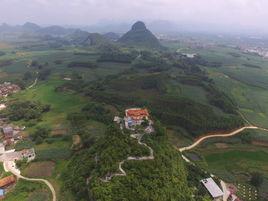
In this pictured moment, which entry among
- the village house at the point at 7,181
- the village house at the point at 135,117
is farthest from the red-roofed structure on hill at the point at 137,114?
the village house at the point at 7,181

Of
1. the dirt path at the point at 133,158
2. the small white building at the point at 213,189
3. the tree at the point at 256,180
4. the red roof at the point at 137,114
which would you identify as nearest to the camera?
the dirt path at the point at 133,158

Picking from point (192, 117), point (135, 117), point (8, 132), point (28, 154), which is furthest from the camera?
point (192, 117)

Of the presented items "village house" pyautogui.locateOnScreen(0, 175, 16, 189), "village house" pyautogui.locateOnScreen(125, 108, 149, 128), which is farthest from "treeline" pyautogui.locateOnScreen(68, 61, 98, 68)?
"village house" pyautogui.locateOnScreen(0, 175, 16, 189)

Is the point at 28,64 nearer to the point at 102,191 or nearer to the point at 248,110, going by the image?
the point at 248,110

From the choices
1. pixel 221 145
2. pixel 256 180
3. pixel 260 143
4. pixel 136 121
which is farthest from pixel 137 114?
pixel 260 143

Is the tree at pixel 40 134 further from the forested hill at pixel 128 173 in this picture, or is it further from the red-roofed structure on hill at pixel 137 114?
the red-roofed structure on hill at pixel 137 114

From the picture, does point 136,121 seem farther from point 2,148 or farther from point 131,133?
point 2,148

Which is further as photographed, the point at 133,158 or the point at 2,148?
the point at 2,148
